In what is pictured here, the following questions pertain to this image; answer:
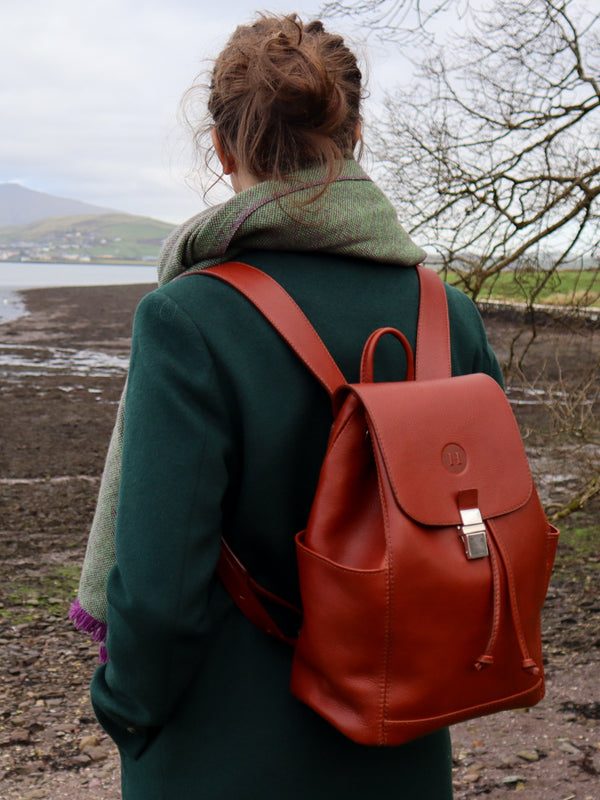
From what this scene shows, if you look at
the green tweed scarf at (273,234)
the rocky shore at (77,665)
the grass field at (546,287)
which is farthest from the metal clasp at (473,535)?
the grass field at (546,287)

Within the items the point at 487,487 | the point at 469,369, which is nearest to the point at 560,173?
the point at 469,369

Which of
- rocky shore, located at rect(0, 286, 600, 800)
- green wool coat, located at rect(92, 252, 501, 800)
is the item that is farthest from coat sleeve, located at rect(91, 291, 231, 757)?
rocky shore, located at rect(0, 286, 600, 800)

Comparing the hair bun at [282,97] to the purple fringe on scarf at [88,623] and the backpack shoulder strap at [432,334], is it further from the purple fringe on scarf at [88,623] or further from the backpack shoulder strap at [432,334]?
the purple fringe on scarf at [88,623]

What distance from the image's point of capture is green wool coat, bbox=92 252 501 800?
1365mm

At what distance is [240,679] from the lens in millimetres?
1484

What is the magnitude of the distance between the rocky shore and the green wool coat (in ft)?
8.35

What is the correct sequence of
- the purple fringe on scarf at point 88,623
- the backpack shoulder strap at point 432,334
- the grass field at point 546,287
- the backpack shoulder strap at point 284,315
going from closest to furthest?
the backpack shoulder strap at point 284,315 < the backpack shoulder strap at point 432,334 < the purple fringe on scarf at point 88,623 < the grass field at point 546,287

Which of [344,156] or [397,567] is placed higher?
[344,156]

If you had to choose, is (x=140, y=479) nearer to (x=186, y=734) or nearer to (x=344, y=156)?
(x=186, y=734)

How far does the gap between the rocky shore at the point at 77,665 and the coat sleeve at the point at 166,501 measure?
2730 mm

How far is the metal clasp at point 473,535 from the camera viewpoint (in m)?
1.33

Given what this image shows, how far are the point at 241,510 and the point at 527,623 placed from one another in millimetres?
510

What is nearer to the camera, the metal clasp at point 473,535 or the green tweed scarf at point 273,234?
the metal clasp at point 473,535

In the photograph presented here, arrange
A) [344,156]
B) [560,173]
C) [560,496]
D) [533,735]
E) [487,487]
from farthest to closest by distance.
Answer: [560,496]
[560,173]
[533,735]
[344,156]
[487,487]
